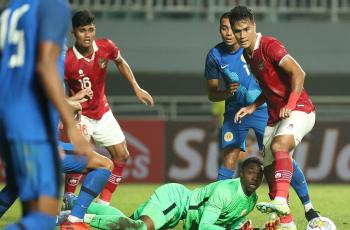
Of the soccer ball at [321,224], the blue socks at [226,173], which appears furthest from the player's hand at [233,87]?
the soccer ball at [321,224]

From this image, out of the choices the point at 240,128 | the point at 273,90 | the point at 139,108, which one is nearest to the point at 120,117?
the point at 139,108

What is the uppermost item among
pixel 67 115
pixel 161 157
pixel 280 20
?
pixel 67 115

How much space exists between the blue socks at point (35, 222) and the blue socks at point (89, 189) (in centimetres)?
305

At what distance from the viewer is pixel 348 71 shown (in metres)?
19.0

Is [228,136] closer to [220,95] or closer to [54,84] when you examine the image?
[220,95]

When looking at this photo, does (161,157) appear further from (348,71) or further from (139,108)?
(348,71)

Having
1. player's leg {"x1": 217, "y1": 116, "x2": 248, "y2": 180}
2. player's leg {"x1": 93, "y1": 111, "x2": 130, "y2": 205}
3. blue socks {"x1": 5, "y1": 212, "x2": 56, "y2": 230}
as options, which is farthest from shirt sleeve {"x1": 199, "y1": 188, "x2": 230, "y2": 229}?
blue socks {"x1": 5, "y1": 212, "x2": 56, "y2": 230}

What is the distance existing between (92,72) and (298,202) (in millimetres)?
3480

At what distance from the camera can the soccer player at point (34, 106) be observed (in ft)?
14.6

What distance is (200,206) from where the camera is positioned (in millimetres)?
7738

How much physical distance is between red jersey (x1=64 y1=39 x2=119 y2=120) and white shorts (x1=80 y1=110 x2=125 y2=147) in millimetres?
54

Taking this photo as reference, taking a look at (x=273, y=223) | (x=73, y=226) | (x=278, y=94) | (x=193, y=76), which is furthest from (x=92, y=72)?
(x=193, y=76)

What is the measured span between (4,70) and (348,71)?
15.1 metres

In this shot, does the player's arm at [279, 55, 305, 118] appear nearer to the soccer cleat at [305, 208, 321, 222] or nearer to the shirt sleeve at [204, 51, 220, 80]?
the soccer cleat at [305, 208, 321, 222]
